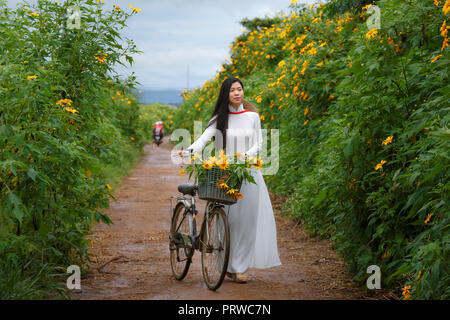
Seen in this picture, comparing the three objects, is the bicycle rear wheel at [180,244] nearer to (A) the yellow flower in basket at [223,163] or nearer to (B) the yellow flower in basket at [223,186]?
(B) the yellow flower in basket at [223,186]

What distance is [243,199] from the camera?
584 cm

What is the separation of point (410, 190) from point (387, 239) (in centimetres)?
58

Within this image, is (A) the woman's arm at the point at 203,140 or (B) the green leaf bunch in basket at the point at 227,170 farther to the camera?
(A) the woman's arm at the point at 203,140

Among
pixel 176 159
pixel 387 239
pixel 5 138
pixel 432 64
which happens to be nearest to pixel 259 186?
pixel 176 159

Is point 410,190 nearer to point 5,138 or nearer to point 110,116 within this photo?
point 5,138

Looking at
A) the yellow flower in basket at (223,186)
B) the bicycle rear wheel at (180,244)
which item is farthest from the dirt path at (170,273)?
the yellow flower in basket at (223,186)

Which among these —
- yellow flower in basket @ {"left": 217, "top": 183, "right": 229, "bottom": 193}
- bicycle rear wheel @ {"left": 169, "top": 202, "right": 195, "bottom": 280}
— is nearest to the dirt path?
bicycle rear wheel @ {"left": 169, "top": 202, "right": 195, "bottom": 280}

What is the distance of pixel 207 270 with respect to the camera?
555 cm

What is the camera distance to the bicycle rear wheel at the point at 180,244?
584cm

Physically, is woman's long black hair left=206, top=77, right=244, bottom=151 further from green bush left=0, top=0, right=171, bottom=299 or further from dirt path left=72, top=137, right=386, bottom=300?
dirt path left=72, top=137, right=386, bottom=300

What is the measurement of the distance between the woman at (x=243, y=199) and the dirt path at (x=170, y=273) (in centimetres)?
25

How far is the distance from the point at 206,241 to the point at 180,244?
45cm

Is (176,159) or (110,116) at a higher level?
(110,116)

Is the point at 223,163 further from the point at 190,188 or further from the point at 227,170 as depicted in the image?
the point at 190,188
